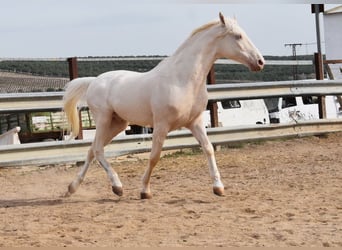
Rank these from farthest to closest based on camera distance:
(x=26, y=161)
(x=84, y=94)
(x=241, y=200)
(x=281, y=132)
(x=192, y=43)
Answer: (x=281, y=132)
(x=26, y=161)
(x=84, y=94)
(x=192, y=43)
(x=241, y=200)

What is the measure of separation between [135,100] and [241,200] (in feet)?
5.09

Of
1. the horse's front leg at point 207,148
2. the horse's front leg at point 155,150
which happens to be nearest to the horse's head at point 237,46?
the horse's front leg at point 207,148

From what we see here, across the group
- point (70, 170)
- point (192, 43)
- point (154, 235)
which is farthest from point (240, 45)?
point (70, 170)

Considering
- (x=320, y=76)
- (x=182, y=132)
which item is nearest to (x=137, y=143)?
(x=182, y=132)

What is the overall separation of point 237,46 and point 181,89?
2.42 ft

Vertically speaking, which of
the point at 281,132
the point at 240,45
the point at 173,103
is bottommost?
the point at 281,132

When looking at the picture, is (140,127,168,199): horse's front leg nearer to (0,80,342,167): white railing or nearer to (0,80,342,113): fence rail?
(0,80,342,167): white railing

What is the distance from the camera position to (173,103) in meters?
6.42

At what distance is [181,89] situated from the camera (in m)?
6.50

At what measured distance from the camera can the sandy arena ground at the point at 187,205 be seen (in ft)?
15.6

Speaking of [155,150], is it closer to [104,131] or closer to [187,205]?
[187,205]

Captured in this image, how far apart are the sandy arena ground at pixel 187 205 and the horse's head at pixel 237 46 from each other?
138 cm

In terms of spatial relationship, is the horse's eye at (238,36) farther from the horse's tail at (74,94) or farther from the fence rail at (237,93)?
the fence rail at (237,93)

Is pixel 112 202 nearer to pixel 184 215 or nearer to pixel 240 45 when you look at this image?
pixel 184 215
